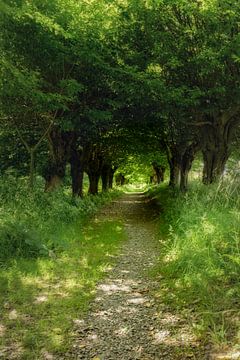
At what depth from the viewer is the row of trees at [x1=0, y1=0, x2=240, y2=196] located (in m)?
14.1

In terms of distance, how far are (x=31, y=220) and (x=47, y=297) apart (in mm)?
5277

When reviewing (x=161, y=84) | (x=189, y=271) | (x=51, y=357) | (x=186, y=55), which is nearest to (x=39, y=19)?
(x=161, y=84)

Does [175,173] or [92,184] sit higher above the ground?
[175,173]

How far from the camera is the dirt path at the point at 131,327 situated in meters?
5.21

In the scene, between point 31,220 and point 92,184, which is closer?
point 31,220

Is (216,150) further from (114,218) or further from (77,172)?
(77,172)

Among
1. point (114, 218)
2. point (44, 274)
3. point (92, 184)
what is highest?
point (92, 184)

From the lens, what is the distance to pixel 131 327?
6.02 metres

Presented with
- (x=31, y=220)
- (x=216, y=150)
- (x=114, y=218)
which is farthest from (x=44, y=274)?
(x=216, y=150)

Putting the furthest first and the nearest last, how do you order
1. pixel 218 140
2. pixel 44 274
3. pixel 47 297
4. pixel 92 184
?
pixel 92 184, pixel 218 140, pixel 44 274, pixel 47 297

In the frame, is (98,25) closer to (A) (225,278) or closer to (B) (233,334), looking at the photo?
(A) (225,278)

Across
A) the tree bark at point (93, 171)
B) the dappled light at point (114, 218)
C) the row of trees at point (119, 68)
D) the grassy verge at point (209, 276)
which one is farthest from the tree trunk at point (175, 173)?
the grassy verge at point (209, 276)

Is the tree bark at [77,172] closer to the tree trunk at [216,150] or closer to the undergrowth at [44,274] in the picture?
the tree trunk at [216,150]

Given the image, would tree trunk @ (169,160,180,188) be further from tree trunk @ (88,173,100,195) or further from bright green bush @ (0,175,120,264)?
bright green bush @ (0,175,120,264)
